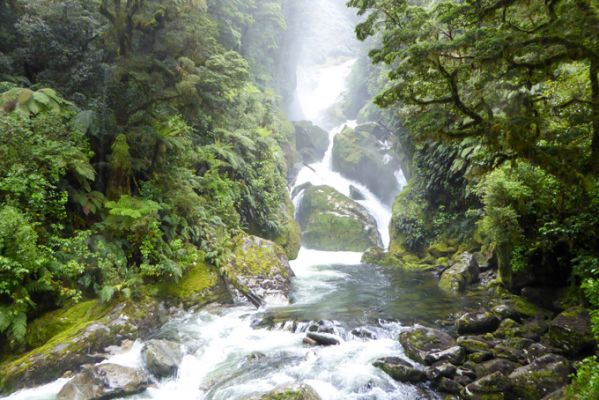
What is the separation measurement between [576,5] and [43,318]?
9.79 meters

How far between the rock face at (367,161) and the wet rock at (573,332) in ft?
71.1

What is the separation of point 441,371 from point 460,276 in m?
6.38

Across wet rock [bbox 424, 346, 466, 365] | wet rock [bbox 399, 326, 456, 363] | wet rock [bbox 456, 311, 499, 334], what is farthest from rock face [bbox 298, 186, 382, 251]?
wet rock [bbox 424, 346, 466, 365]

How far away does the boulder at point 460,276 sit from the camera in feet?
36.9

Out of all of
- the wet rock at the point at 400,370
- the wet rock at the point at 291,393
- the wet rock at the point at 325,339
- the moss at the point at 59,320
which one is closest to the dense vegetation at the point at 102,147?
the moss at the point at 59,320

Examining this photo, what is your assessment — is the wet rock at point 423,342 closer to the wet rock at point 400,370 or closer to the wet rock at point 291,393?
the wet rock at point 400,370

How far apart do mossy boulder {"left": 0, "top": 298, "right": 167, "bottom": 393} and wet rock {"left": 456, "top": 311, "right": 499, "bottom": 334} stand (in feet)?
20.9

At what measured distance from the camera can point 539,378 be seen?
518cm

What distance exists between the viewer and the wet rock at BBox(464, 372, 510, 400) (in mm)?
5152

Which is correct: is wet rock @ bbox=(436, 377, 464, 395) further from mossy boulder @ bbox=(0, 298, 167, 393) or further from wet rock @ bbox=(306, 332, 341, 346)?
mossy boulder @ bbox=(0, 298, 167, 393)

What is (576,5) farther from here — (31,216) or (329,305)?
(31,216)

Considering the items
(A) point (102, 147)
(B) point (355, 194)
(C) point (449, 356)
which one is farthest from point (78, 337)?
(B) point (355, 194)

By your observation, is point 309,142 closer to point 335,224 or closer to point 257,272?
point 335,224

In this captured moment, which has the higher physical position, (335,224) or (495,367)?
(335,224)
